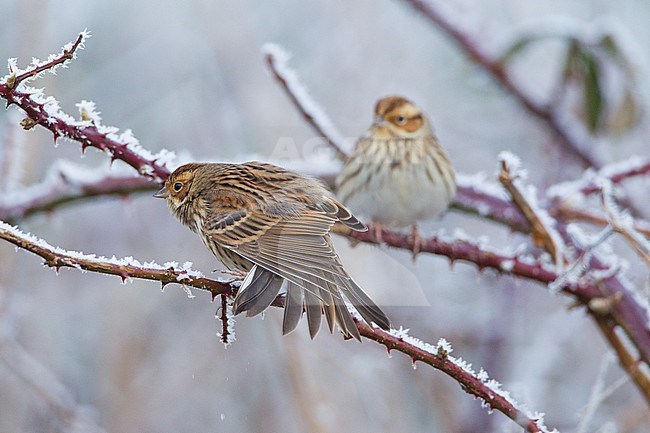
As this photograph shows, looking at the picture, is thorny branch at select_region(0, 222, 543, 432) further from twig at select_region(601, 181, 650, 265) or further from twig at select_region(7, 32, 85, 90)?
twig at select_region(601, 181, 650, 265)

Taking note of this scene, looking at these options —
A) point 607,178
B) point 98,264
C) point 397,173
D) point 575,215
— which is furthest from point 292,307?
point 397,173

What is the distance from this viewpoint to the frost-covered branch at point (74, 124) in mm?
1567

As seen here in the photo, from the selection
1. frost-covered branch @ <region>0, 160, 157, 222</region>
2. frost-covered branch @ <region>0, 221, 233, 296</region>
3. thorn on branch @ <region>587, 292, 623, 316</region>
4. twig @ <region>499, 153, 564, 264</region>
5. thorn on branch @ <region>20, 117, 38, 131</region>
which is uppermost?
frost-covered branch @ <region>0, 160, 157, 222</region>

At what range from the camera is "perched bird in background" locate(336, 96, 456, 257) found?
3572 millimetres

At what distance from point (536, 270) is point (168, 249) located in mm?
3427

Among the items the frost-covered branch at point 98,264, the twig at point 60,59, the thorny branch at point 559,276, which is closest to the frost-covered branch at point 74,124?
the twig at point 60,59

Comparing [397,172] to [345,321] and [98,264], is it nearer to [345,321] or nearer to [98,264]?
[345,321]

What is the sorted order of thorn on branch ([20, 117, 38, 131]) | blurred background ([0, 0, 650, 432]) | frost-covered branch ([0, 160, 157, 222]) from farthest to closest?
blurred background ([0, 0, 650, 432])
frost-covered branch ([0, 160, 157, 222])
thorn on branch ([20, 117, 38, 131])

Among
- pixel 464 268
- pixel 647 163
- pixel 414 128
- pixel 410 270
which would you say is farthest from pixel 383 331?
pixel 464 268

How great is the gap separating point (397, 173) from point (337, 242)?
0.54 m

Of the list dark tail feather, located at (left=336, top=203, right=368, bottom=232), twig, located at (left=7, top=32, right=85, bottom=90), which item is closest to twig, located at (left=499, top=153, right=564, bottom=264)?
dark tail feather, located at (left=336, top=203, right=368, bottom=232)

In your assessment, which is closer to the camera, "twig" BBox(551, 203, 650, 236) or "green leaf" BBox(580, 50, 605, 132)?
"twig" BBox(551, 203, 650, 236)

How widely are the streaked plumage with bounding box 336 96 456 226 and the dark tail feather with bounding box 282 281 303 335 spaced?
1.50 m

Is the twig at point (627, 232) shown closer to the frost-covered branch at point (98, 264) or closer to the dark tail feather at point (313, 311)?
the dark tail feather at point (313, 311)
